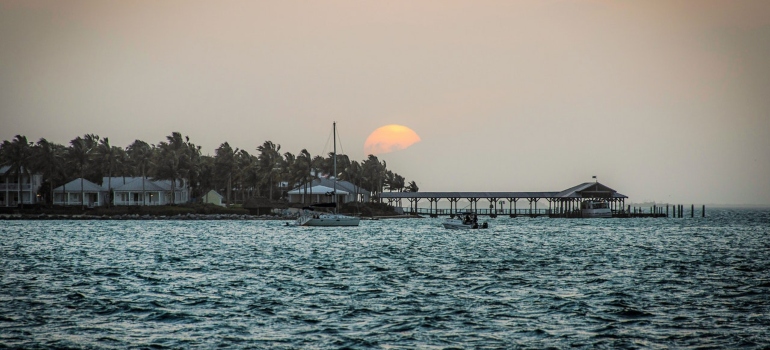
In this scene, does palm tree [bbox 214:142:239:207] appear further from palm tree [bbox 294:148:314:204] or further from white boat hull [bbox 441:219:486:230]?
white boat hull [bbox 441:219:486:230]

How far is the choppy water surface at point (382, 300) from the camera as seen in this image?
22.0 meters

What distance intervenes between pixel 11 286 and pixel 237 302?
11781 millimetres

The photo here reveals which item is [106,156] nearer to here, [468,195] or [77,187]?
[77,187]

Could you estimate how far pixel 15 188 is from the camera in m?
142

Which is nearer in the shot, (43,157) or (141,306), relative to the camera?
(141,306)

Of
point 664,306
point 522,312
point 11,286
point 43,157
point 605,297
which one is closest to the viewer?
point 522,312

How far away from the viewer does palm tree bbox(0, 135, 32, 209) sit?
137 meters

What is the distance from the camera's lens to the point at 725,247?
64.5 m

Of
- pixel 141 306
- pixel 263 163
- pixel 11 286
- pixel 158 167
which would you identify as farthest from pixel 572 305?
pixel 263 163

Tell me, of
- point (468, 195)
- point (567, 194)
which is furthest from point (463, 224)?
point (468, 195)

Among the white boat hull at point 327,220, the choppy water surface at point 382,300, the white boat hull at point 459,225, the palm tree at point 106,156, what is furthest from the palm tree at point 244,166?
the choppy water surface at point 382,300

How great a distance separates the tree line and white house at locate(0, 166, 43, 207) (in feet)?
3.70

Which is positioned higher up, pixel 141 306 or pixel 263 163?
pixel 263 163

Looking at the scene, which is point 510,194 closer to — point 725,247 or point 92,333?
point 725,247
